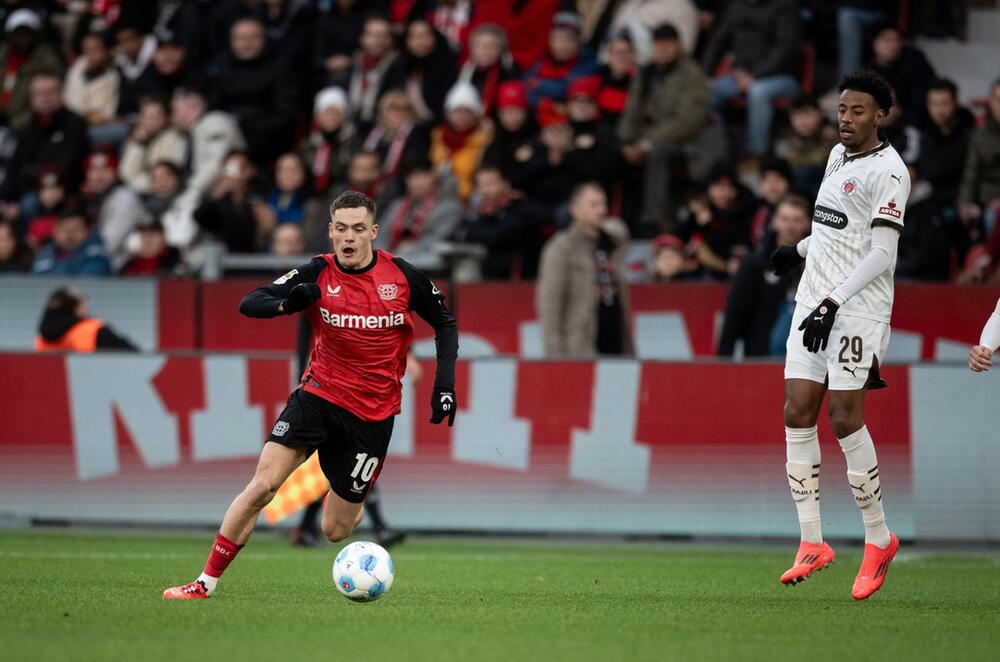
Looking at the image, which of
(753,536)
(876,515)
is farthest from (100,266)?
(876,515)

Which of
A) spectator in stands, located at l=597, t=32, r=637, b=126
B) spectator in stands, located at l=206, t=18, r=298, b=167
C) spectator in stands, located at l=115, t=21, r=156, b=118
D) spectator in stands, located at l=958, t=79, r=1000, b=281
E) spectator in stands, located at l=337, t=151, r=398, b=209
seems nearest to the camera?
spectator in stands, located at l=958, t=79, r=1000, b=281

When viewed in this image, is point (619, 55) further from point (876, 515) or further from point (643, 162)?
point (876, 515)

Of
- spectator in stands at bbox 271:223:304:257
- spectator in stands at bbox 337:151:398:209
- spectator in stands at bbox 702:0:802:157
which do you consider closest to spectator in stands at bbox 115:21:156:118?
spectator in stands at bbox 337:151:398:209

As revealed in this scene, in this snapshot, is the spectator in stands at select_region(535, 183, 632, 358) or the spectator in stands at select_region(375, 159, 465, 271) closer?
the spectator in stands at select_region(535, 183, 632, 358)

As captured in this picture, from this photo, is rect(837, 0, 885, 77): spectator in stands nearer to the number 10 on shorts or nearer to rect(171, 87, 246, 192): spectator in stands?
rect(171, 87, 246, 192): spectator in stands

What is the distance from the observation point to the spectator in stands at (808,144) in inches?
580

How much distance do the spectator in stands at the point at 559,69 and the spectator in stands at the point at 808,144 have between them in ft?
8.67

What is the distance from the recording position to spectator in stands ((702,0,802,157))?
16.0 metres

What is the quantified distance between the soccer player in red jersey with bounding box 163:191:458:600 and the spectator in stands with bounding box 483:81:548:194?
718 cm

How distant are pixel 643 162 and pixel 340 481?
822cm

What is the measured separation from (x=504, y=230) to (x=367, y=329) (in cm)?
679

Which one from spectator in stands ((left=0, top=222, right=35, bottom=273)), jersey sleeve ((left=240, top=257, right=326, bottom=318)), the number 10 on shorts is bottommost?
the number 10 on shorts

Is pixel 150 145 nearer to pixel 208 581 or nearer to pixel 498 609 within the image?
pixel 208 581

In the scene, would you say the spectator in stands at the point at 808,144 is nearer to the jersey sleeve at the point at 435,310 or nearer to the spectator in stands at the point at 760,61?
the spectator in stands at the point at 760,61
